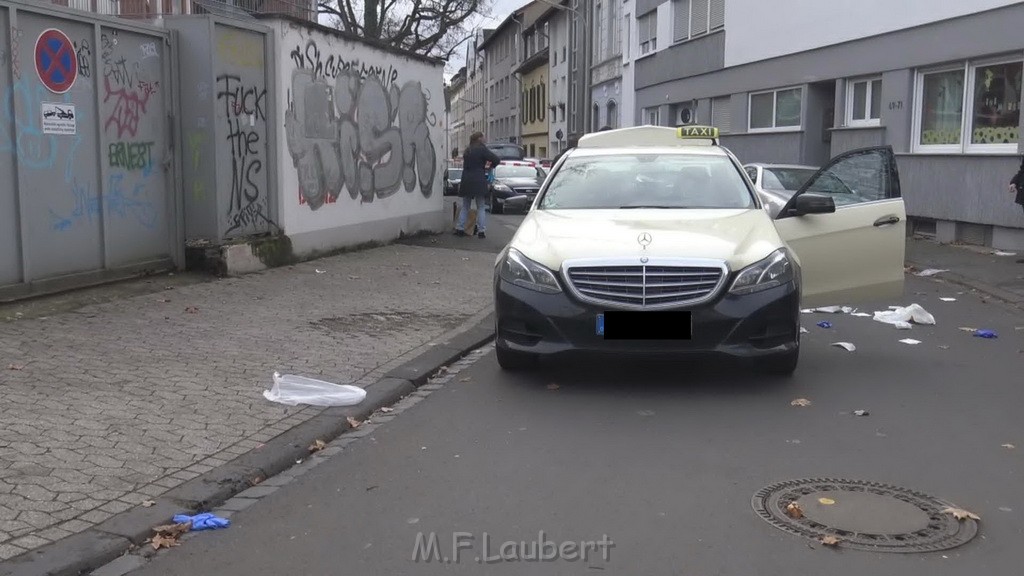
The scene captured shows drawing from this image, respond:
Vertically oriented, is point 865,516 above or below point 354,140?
below

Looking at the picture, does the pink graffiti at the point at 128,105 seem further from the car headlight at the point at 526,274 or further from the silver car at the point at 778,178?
the silver car at the point at 778,178

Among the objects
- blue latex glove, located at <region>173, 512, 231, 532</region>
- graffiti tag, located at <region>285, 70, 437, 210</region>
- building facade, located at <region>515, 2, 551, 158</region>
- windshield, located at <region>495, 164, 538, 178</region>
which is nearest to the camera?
blue latex glove, located at <region>173, 512, 231, 532</region>

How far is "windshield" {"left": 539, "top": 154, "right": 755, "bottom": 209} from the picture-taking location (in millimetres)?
7871

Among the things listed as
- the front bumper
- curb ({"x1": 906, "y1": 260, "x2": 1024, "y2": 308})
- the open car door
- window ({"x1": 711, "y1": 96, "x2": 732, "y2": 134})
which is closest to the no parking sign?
the front bumper

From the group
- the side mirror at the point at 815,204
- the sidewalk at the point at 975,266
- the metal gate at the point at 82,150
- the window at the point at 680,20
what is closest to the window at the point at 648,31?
the window at the point at 680,20

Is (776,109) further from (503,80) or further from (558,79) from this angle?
(503,80)

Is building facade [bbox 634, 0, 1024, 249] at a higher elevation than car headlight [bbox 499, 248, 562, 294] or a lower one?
higher

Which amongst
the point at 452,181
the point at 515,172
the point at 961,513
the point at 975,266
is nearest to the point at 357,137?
the point at 975,266

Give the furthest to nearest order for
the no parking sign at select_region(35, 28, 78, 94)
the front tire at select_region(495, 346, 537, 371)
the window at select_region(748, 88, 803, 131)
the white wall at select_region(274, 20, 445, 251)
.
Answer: the window at select_region(748, 88, 803, 131), the white wall at select_region(274, 20, 445, 251), the no parking sign at select_region(35, 28, 78, 94), the front tire at select_region(495, 346, 537, 371)

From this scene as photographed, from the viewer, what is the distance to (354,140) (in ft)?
47.8

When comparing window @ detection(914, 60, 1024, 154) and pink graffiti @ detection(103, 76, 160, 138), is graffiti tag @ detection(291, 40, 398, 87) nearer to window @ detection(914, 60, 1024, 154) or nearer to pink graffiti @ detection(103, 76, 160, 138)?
pink graffiti @ detection(103, 76, 160, 138)

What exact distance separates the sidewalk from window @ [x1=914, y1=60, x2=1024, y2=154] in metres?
1.71

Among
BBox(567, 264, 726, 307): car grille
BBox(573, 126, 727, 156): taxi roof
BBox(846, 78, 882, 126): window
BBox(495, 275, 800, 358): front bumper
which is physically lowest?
BBox(495, 275, 800, 358): front bumper

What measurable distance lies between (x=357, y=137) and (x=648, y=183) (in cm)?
749
